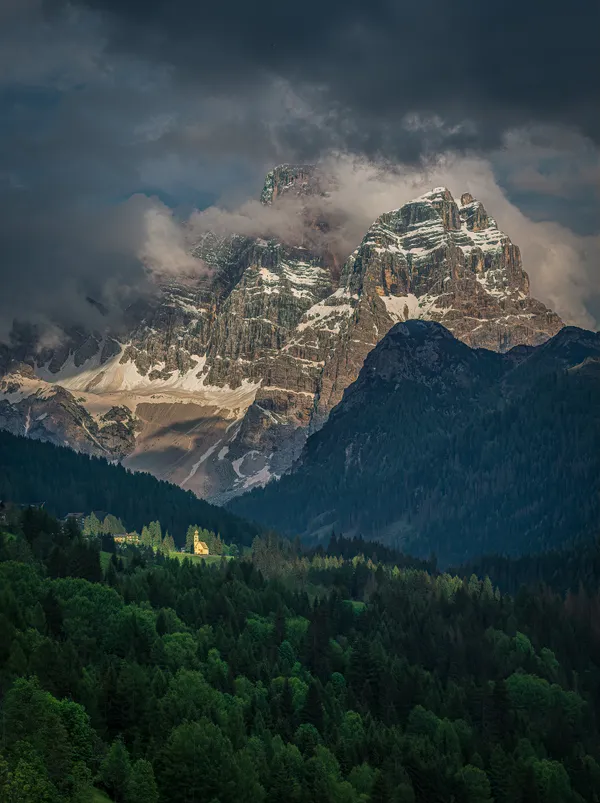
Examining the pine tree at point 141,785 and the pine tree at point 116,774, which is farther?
the pine tree at point 116,774

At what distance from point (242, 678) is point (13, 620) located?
32193mm

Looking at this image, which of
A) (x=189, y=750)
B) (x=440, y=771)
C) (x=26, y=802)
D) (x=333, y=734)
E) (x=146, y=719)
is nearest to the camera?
(x=26, y=802)

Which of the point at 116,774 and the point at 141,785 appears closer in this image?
the point at 141,785

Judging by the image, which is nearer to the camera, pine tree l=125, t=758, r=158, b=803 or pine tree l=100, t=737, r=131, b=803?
pine tree l=125, t=758, r=158, b=803

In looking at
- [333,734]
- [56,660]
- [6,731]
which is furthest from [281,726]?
[6,731]

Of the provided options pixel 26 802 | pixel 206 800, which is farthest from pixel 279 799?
pixel 26 802

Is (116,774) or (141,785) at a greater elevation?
(116,774)

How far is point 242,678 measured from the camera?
198375 millimetres

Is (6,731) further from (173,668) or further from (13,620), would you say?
(173,668)

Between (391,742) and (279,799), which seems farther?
(391,742)

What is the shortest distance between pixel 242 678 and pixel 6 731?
211 ft

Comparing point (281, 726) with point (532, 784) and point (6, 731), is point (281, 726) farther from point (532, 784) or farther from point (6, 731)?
point (6, 731)

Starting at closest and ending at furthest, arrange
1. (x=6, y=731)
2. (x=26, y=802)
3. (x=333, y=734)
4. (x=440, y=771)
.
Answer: (x=26, y=802), (x=6, y=731), (x=440, y=771), (x=333, y=734)

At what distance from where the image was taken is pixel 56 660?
16462 centimetres
